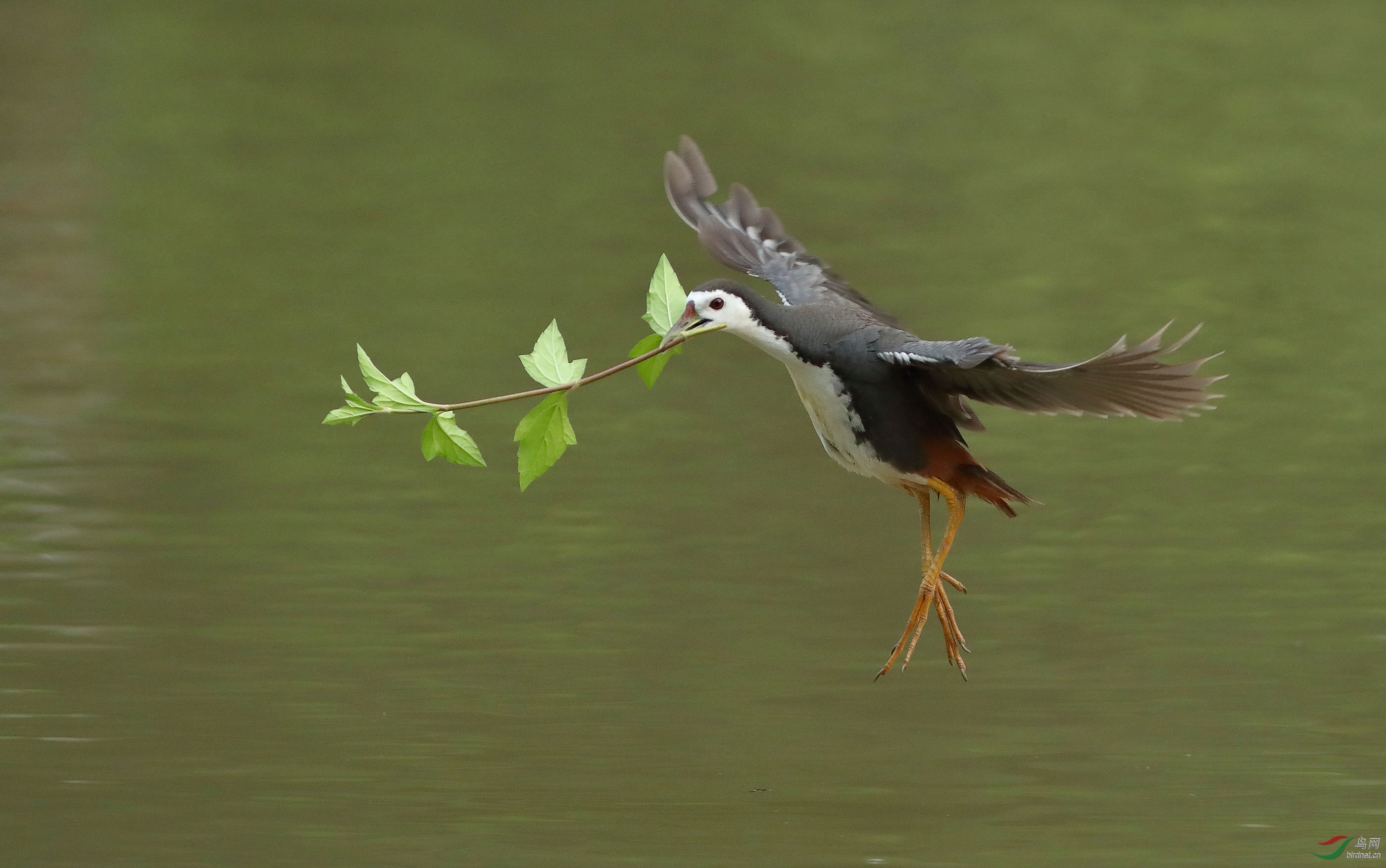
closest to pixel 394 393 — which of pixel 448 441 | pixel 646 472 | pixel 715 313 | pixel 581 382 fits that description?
pixel 448 441

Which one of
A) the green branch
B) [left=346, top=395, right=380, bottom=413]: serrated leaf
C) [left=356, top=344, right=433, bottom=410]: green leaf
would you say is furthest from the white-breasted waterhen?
[left=346, top=395, right=380, bottom=413]: serrated leaf

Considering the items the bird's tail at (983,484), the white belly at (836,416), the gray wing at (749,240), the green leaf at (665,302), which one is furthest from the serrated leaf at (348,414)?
the bird's tail at (983,484)

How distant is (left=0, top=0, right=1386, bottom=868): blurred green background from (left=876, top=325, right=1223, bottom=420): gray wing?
60.2 inches

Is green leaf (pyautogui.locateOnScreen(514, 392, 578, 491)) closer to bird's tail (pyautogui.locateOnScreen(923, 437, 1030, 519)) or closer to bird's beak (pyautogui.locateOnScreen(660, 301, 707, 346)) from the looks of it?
bird's beak (pyautogui.locateOnScreen(660, 301, 707, 346))

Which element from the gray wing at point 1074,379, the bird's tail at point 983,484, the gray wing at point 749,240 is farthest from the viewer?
the gray wing at point 749,240

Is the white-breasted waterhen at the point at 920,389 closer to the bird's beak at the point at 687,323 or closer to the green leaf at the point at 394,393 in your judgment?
the bird's beak at the point at 687,323

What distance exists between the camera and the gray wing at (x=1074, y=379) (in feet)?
24.1

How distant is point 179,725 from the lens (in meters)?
8.59

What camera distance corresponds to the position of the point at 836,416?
8.37m

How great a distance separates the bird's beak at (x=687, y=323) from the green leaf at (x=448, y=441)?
0.86 meters

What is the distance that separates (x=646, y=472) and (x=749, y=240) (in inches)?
94.6

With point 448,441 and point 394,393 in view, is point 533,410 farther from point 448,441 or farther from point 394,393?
point 394,393

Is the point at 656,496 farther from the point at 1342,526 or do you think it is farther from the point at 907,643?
the point at 1342,526

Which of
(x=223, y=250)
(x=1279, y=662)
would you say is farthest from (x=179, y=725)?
(x=223, y=250)
